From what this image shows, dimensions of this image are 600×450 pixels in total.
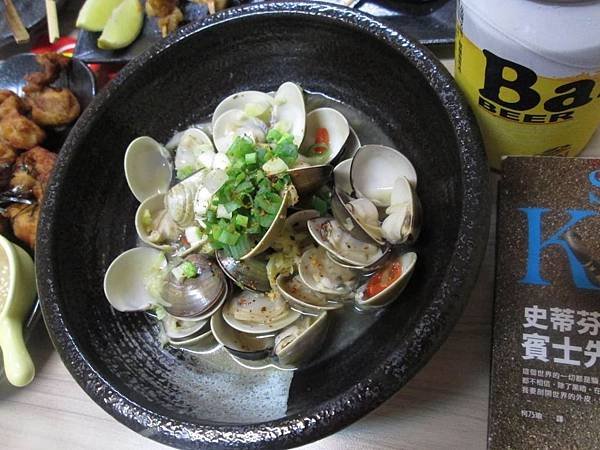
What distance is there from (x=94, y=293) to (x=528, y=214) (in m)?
0.63

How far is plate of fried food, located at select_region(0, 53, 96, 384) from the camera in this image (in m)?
1.05

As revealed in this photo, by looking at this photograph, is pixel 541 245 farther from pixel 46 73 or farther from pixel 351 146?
pixel 46 73

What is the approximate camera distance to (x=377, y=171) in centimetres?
83

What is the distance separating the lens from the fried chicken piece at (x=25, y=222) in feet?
3.30

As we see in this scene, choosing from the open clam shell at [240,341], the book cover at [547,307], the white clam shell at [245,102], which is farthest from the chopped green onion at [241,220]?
the book cover at [547,307]

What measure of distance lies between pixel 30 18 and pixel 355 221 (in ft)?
3.12

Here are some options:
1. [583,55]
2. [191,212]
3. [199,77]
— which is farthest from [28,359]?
[583,55]

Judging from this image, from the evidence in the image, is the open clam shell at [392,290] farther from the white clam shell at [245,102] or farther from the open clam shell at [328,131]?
the white clam shell at [245,102]

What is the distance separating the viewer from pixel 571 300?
2.41ft

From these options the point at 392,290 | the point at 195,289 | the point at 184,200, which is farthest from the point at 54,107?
the point at 392,290

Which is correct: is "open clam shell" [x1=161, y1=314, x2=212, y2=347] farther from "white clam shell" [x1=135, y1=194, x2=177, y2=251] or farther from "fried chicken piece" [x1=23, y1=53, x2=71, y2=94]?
"fried chicken piece" [x1=23, y1=53, x2=71, y2=94]

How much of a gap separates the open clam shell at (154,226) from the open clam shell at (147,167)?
0.09 ft

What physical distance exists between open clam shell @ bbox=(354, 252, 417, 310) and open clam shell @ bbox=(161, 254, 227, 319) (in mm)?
192

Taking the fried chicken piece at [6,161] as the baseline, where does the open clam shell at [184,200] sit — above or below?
above
